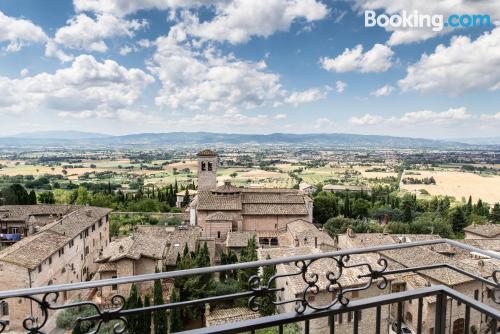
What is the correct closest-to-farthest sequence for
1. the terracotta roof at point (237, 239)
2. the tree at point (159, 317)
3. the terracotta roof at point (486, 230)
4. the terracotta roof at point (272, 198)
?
1. the tree at point (159, 317)
2. the terracotta roof at point (237, 239)
3. the terracotta roof at point (486, 230)
4. the terracotta roof at point (272, 198)

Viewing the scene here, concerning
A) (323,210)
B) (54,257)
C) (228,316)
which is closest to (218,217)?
(54,257)

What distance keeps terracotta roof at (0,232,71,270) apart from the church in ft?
39.4

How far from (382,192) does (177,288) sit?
172 feet

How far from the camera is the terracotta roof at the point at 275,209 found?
30297 millimetres

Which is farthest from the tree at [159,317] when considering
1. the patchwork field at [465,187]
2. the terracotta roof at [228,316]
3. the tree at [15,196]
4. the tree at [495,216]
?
the patchwork field at [465,187]

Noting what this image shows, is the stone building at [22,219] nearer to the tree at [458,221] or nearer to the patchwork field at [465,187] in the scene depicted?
the tree at [458,221]

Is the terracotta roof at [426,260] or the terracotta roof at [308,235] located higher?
the terracotta roof at [426,260]

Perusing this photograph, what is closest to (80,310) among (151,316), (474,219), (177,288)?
(151,316)

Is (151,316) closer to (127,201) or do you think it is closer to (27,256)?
(27,256)

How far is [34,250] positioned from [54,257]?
46.4 inches

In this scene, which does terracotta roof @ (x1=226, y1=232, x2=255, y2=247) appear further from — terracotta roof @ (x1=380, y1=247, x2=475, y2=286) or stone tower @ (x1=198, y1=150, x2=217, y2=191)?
stone tower @ (x1=198, y1=150, x2=217, y2=191)

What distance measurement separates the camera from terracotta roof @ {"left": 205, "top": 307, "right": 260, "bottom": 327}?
1364cm

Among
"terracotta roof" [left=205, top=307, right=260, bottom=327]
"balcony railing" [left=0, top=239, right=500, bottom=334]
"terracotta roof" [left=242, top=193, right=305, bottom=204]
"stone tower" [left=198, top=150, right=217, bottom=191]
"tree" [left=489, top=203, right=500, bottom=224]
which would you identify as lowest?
"tree" [left=489, top=203, right=500, bottom=224]

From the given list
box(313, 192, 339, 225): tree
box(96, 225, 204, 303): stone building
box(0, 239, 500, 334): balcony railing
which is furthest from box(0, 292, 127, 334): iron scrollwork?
box(313, 192, 339, 225): tree
